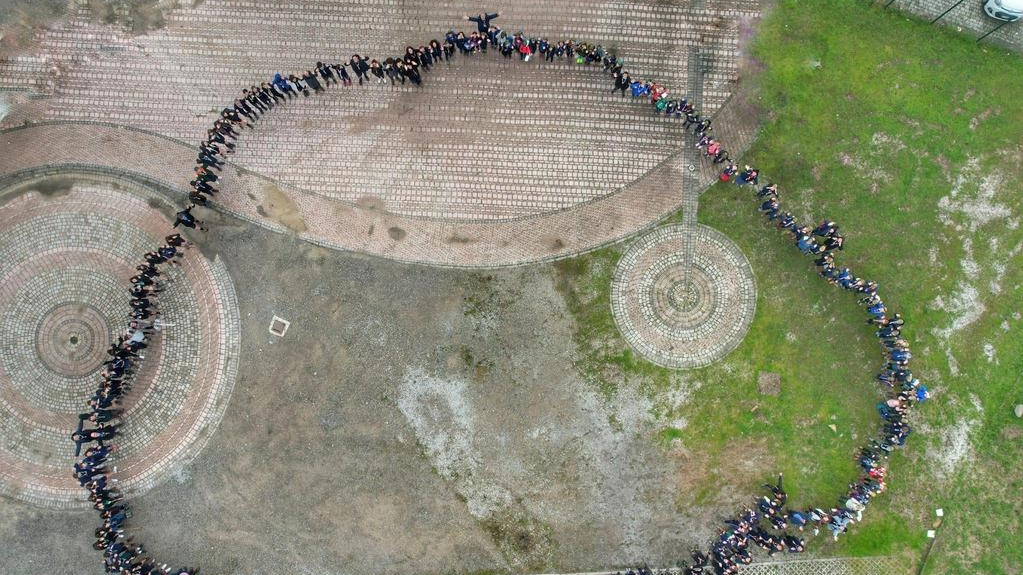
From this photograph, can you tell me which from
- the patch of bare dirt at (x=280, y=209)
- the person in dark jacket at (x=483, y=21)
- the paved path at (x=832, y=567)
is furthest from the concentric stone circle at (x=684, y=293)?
the patch of bare dirt at (x=280, y=209)

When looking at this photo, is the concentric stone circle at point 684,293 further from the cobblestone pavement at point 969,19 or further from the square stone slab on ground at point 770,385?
the cobblestone pavement at point 969,19

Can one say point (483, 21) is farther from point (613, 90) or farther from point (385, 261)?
point (385, 261)

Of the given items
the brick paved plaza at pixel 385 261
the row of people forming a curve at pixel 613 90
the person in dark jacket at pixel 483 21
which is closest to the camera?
the row of people forming a curve at pixel 613 90

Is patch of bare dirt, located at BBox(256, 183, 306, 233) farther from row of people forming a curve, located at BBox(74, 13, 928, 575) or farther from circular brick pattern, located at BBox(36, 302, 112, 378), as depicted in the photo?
circular brick pattern, located at BBox(36, 302, 112, 378)

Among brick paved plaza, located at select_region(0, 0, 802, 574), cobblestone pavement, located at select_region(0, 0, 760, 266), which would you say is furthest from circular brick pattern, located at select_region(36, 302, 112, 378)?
cobblestone pavement, located at select_region(0, 0, 760, 266)

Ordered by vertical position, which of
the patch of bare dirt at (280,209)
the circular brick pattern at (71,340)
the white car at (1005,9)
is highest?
the white car at (1005,9)

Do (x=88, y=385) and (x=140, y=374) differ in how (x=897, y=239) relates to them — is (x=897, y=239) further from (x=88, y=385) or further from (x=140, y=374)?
(x=88, y=385)
